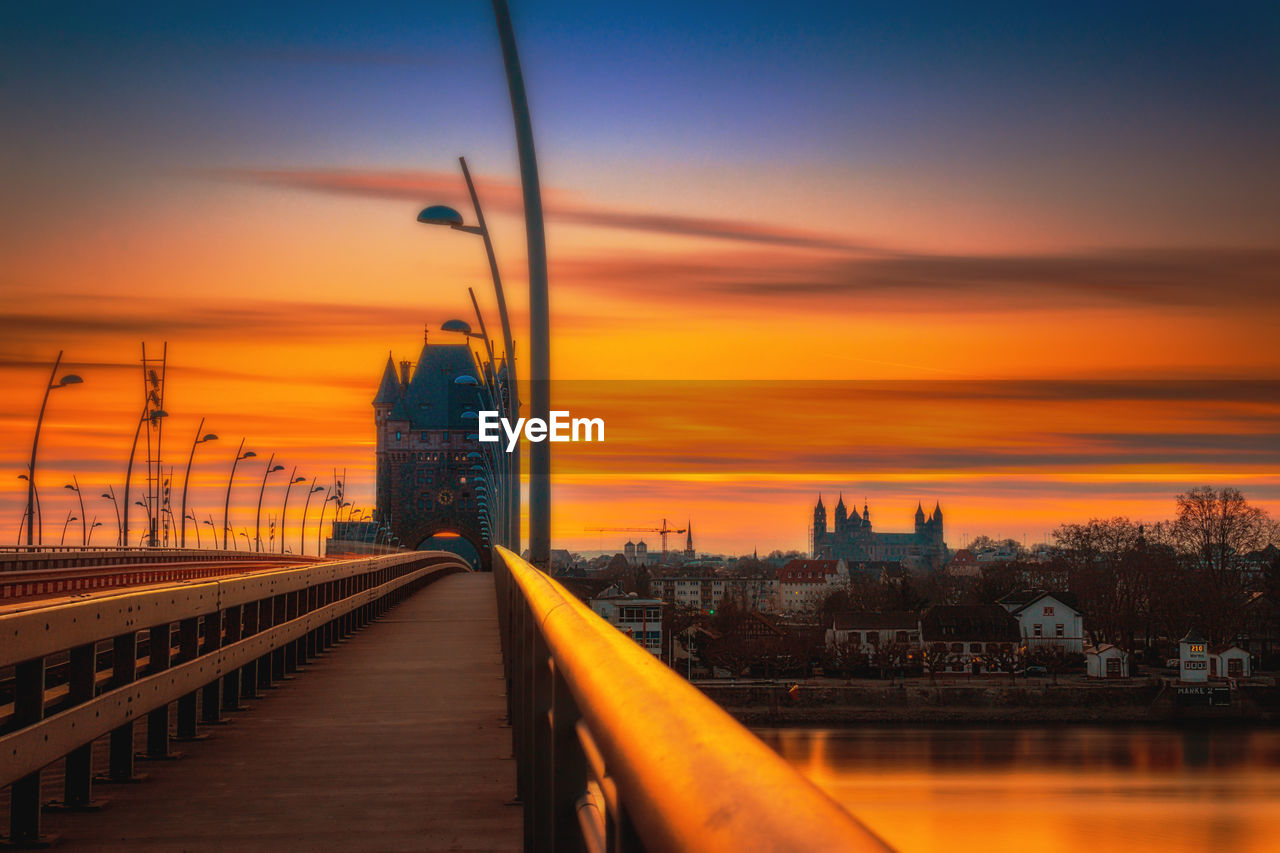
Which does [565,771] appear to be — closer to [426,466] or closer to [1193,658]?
[1193,658]

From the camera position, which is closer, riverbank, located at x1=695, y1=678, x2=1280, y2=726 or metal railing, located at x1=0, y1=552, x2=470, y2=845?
metal railing, located at x1=0, y1=552, x2=470, y2=845

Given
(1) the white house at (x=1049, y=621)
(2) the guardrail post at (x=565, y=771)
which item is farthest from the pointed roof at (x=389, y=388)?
(2) the guardrail post at (x=565, y=771)

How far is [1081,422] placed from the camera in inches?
→ 2817

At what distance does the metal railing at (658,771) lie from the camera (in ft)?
4.02

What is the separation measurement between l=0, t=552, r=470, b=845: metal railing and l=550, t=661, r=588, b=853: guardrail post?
91.5 inches

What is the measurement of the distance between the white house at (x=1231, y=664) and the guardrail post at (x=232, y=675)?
2518 inches

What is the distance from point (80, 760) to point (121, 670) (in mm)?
477

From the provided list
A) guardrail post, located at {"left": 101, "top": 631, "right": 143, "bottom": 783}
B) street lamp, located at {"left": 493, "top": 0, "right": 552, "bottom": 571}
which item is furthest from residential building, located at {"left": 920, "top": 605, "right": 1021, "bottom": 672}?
guardrail post, located at {"left": 101, "top": 631, "right": 143, "bottom": 783}

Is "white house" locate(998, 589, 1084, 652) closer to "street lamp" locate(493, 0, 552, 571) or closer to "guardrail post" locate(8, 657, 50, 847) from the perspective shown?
"street lamp" locate(493, 0, 552, 571)

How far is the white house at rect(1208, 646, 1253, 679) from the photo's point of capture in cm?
7000

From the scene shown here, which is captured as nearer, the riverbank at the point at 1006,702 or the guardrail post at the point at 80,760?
the guardrail post at the point at 80,760

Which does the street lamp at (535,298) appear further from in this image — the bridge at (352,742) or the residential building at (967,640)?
the residential building at (967,640)

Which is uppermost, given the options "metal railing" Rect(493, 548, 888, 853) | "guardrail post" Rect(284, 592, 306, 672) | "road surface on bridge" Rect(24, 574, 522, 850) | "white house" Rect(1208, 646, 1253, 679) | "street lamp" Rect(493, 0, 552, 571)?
"street lamp" Rect(493, 0, 552, 571)

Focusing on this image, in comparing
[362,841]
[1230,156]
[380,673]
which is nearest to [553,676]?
[362,841]
